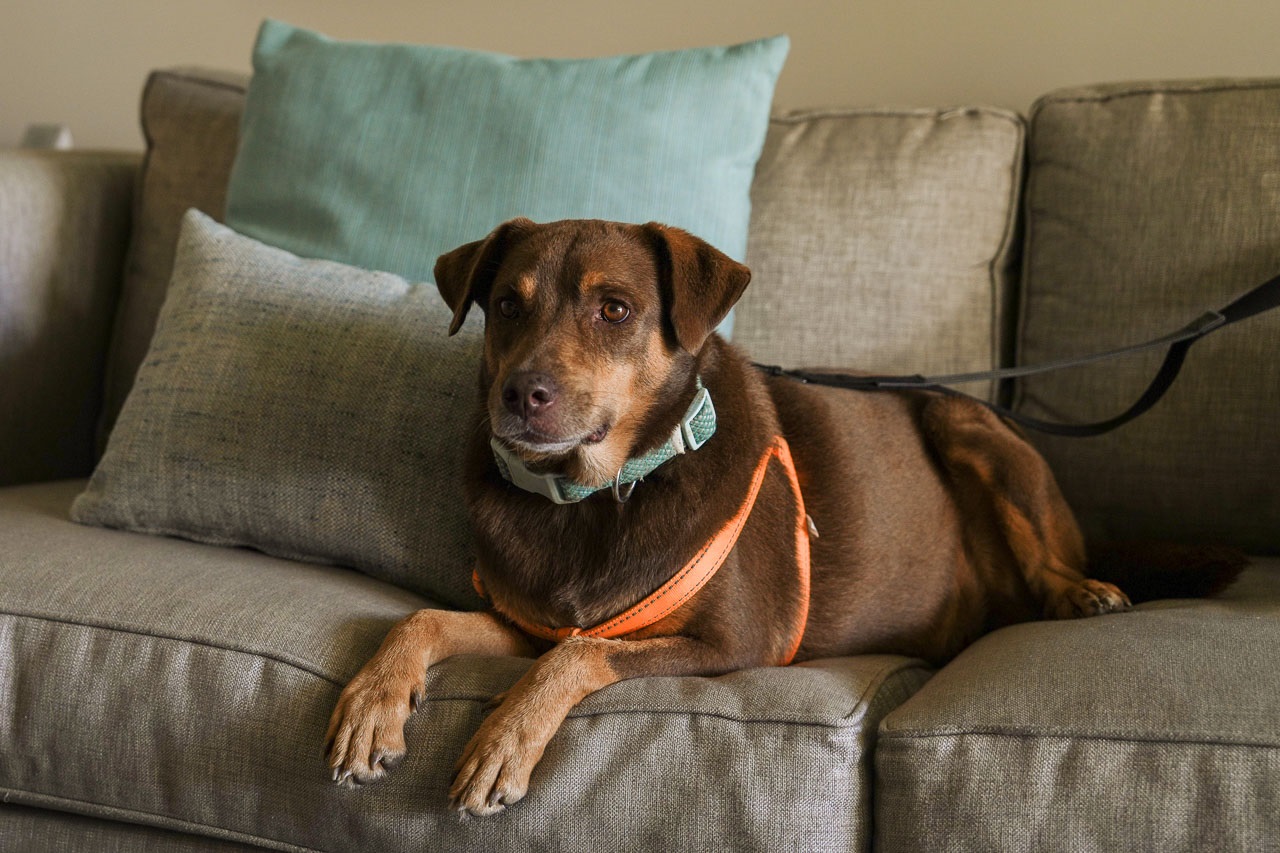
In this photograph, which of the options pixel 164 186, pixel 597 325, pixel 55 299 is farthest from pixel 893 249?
pixel 55 299

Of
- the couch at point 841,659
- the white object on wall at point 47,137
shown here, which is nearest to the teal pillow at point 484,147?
the couch at point 841,659

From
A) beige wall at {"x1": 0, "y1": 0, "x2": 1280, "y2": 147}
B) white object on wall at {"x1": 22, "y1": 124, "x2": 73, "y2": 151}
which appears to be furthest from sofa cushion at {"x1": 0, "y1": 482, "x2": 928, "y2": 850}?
white object on wall at {"x1": 22, "y1": 124, "x2": 73, "y2": 151}

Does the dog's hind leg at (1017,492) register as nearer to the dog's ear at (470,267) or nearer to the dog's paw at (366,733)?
the dog's ear at (470,267)

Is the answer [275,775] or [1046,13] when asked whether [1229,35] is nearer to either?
[1046,13]

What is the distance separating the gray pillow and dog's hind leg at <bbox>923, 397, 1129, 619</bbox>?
0.91 m

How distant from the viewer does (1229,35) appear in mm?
2496

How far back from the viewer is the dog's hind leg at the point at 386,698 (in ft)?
4.38

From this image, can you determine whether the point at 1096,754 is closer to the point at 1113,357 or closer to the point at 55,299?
the point at 1113,357

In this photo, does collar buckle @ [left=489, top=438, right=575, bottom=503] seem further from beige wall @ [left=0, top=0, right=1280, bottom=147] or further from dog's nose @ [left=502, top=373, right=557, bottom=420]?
beige wall @ [left=0, top=0, right=1280, bottom=147]

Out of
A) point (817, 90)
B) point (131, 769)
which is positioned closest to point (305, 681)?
point (131, 769)

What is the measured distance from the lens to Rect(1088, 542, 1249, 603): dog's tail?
178cm

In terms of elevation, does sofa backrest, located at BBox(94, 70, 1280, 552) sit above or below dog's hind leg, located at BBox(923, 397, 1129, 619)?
above

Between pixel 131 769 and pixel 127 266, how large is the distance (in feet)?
5.07

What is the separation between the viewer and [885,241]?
227 centimetres
